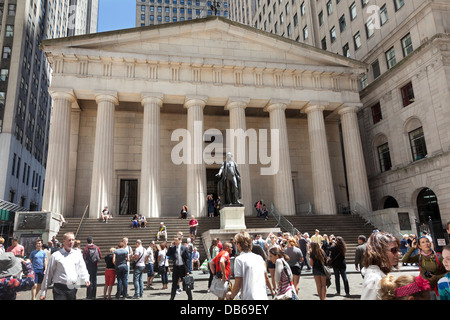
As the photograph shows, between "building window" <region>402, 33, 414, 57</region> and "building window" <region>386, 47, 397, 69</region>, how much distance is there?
1.27 meters

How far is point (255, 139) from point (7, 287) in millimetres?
26656

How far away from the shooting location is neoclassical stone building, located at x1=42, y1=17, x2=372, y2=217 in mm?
25422

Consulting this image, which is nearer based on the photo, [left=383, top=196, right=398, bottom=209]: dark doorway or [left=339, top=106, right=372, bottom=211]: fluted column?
[left=339, top=106, right=372, bottom=211]: fluted column

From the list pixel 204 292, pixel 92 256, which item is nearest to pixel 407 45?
pixel 204 292

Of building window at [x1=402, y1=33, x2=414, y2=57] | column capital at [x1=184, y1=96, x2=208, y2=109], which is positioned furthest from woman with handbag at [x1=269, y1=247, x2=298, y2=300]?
building window at [x1=402, y1=33, x2=414, y2=57]

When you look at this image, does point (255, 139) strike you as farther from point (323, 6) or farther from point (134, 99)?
point (323, 6)

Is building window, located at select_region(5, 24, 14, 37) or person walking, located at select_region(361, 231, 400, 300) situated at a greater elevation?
building window, located at select_region(5, 24, 14, 37)

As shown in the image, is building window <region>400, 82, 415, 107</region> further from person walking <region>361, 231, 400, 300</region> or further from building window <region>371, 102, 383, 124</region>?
person walking <region>361, 231, 400, 300</region>

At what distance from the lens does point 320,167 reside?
92.3 feet

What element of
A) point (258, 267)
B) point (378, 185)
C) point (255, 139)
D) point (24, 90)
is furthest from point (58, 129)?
point (24, 90)

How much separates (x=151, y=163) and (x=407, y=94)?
70.8ft

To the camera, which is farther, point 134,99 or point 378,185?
point 378,185

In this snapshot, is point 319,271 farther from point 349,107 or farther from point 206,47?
point 206,47

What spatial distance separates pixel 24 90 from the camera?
5103cm
